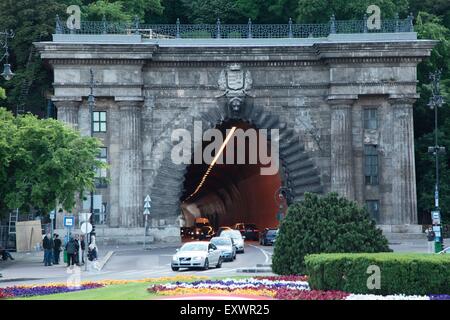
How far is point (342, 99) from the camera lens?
244ft

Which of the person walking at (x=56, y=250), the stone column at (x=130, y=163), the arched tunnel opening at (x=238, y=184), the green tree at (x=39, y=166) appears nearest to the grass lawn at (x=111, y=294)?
the green tree at (x=39, y=166)

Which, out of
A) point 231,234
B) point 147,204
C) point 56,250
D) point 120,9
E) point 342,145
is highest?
point 120,9

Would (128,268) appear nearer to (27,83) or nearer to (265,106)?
(265,106)

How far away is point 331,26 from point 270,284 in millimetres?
45788

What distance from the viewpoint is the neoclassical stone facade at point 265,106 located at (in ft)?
241

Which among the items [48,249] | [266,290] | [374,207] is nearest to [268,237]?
[374,207]

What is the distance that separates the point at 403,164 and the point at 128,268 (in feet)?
94.3

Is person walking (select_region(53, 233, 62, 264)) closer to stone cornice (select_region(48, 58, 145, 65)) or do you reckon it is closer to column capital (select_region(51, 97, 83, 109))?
column capital (select_region(51, 97, 83, 109))

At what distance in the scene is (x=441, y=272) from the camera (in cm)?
2727

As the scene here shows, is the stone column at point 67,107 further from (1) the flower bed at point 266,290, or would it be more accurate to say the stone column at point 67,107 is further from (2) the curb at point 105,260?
(1) the flower bed at point 266,290
